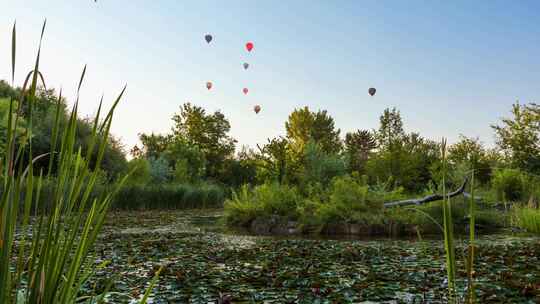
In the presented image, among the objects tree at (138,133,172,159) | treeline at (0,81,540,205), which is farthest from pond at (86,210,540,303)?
tree at (138,133,172,159)

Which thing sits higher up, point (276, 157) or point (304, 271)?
point (276, 157)

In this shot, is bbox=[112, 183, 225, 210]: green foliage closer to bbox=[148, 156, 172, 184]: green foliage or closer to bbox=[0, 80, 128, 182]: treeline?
bbox=[0, 80, 128, 182]: treeline

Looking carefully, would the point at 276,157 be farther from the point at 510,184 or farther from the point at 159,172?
the point at 159,172

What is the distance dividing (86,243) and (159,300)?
8.23 feet

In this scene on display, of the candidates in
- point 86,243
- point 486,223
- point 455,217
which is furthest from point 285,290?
point 486,223

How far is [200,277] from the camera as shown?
15.6 ft

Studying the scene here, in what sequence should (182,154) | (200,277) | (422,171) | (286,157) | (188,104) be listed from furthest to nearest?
(188,104)
(182,154)
(422,171)
(286,157)
(200,277)

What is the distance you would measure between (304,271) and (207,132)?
41.5 meters

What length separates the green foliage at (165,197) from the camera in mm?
17484

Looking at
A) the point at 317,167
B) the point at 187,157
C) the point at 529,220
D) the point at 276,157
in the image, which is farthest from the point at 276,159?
the point at 187,157

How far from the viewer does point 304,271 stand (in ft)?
16.7

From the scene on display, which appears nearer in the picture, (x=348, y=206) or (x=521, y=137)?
(x=348, y=206)

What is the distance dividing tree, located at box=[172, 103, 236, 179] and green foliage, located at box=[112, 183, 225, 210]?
1931 centimetres

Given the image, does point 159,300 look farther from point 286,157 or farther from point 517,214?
point 286,157
